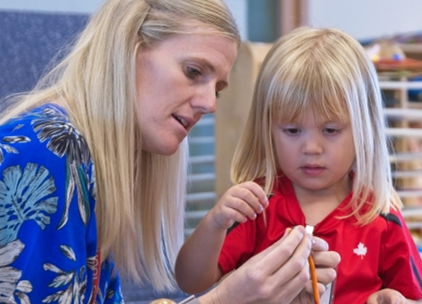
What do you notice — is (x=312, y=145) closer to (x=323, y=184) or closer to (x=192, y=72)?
(x=323, y=184)

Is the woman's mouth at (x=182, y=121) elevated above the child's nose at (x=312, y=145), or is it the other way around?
the woman's mouth at (x=182, y=121)

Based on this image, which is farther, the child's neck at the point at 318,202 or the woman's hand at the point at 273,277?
the child's neck at the point at 318,202

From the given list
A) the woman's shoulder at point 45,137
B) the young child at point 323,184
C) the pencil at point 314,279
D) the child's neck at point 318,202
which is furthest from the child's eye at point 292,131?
the woman's shoulder at point 45,137

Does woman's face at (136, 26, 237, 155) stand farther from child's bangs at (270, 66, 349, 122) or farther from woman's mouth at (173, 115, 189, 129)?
child's bangs at (270, 66, 349, 122)

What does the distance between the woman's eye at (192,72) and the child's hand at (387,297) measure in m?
0.44

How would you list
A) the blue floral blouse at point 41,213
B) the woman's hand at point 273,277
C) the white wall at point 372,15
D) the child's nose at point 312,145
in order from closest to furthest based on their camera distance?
1. the blue floral blouse at point 41,213
2. the woman's hand at point 273,277
3. the child's nose at point 312,145
4. the white wall at point 372,15

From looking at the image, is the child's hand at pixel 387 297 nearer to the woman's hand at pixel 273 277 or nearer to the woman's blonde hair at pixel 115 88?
the woman's hand at pixel 273 277

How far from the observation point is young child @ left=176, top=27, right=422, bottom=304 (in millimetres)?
1069

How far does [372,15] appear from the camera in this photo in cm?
283

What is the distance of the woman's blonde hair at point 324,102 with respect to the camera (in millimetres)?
1083

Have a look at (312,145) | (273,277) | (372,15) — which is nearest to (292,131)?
(312,145)

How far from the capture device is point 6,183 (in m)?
0.81

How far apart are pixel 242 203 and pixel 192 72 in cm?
21

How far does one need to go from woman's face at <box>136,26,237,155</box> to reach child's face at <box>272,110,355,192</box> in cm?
18
